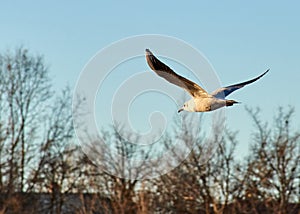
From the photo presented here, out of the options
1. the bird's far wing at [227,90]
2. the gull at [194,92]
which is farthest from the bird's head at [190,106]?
the bird's far wing at [227,90]

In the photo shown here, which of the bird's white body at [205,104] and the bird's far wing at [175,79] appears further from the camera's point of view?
the bird's far wing at [175,79]

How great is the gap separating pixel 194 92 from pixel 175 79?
27 centimetres

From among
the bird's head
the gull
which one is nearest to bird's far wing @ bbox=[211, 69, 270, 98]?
the gull

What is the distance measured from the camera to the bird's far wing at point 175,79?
8234 millimetres

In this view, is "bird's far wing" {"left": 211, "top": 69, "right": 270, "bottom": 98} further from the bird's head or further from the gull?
the bird's head

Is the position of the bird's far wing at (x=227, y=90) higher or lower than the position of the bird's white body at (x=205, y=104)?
higher

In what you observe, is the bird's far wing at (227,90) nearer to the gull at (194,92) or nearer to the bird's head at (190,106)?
the gull at (194,92)

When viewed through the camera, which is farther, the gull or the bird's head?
the bird's head

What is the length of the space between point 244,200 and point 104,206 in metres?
5.32

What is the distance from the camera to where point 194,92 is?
837 centimetres

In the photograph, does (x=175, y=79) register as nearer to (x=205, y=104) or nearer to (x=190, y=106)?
(x=190, y=106)

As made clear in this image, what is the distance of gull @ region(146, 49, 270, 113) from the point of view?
8047 millimetres

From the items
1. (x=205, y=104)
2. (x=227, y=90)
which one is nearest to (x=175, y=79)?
(x=205, y=104)

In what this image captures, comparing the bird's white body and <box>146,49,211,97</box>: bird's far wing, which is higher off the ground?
<box>146,49,211,97</box>: bird's far wing
